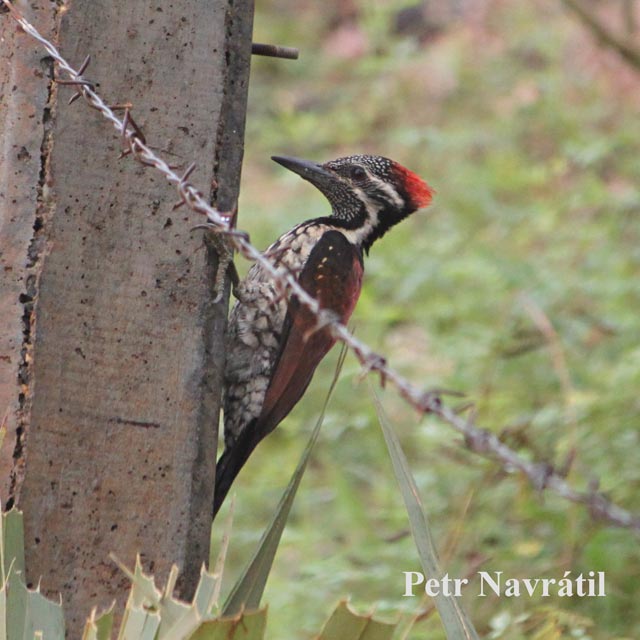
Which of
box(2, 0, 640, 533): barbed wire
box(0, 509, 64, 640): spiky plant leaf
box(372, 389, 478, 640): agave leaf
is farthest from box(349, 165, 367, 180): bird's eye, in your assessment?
box(0, 509, 64, 640): spiky plant leaf

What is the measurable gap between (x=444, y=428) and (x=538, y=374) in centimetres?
77

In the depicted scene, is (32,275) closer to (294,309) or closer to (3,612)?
(3,612)

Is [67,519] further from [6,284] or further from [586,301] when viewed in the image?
[586,301]

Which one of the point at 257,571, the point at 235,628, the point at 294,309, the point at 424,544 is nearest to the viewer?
the point at 235,628

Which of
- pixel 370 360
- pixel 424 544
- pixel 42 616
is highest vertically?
pixel 370 360

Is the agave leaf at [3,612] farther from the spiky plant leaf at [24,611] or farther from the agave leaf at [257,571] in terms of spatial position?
the agave leaf at [257,571]

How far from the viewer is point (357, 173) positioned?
10.9 feet

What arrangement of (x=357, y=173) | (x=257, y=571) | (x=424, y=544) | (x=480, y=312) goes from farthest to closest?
(x=480, y=312) < (x=357, y=173) < (x=257, y=571) < (x=424, y=544)

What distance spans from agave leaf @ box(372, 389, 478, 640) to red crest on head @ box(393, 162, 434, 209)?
1.53 metres

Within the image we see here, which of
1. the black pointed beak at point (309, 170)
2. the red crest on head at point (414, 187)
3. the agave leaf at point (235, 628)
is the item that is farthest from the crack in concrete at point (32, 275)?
the red crest on head at point (414, 187)

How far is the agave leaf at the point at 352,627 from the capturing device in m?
1.68

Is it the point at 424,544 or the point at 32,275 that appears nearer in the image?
the point at 424,544

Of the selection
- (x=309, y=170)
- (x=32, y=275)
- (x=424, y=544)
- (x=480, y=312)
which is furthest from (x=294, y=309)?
(x=480, y=312)

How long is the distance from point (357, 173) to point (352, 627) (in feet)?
6.12
